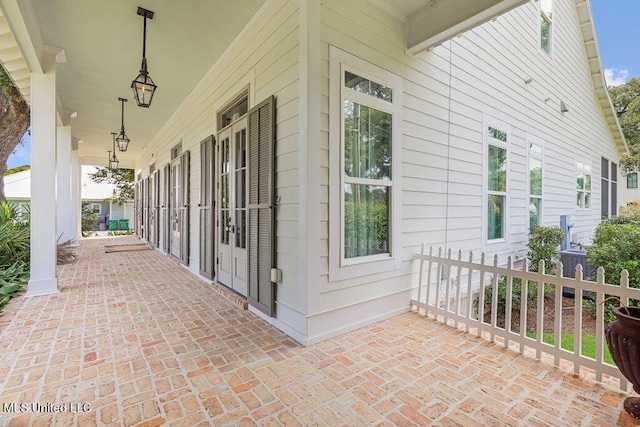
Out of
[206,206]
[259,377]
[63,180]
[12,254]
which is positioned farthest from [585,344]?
[63,180]

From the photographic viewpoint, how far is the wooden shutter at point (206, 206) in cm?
486

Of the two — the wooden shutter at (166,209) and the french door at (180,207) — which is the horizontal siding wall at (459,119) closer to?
the french door at (180,207)

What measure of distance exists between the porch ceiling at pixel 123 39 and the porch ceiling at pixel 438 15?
1.72 meters

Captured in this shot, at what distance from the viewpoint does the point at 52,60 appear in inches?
167

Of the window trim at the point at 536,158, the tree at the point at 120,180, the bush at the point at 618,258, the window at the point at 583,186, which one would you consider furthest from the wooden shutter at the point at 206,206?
the tree at the point at 120,180

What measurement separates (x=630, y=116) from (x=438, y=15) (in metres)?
16.7

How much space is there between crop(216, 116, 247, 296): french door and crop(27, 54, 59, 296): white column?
90.7 inches

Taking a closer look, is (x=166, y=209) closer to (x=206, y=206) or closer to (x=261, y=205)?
(x=206, y=206)

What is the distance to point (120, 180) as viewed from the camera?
19.7 m

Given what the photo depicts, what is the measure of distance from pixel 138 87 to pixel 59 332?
284 cm

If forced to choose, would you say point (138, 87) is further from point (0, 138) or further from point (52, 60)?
point (0, 138)

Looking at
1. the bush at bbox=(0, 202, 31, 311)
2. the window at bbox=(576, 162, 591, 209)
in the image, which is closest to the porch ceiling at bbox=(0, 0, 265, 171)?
the bush at bbox=(0, 202, 31, 311)

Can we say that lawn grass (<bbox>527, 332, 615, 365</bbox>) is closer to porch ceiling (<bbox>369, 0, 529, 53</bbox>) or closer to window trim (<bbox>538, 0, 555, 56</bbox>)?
porch ceiling (<bbox>369, 0, 529, 53</bbox>)

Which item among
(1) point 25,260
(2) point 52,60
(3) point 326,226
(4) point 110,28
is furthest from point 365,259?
(1) point 25,260
